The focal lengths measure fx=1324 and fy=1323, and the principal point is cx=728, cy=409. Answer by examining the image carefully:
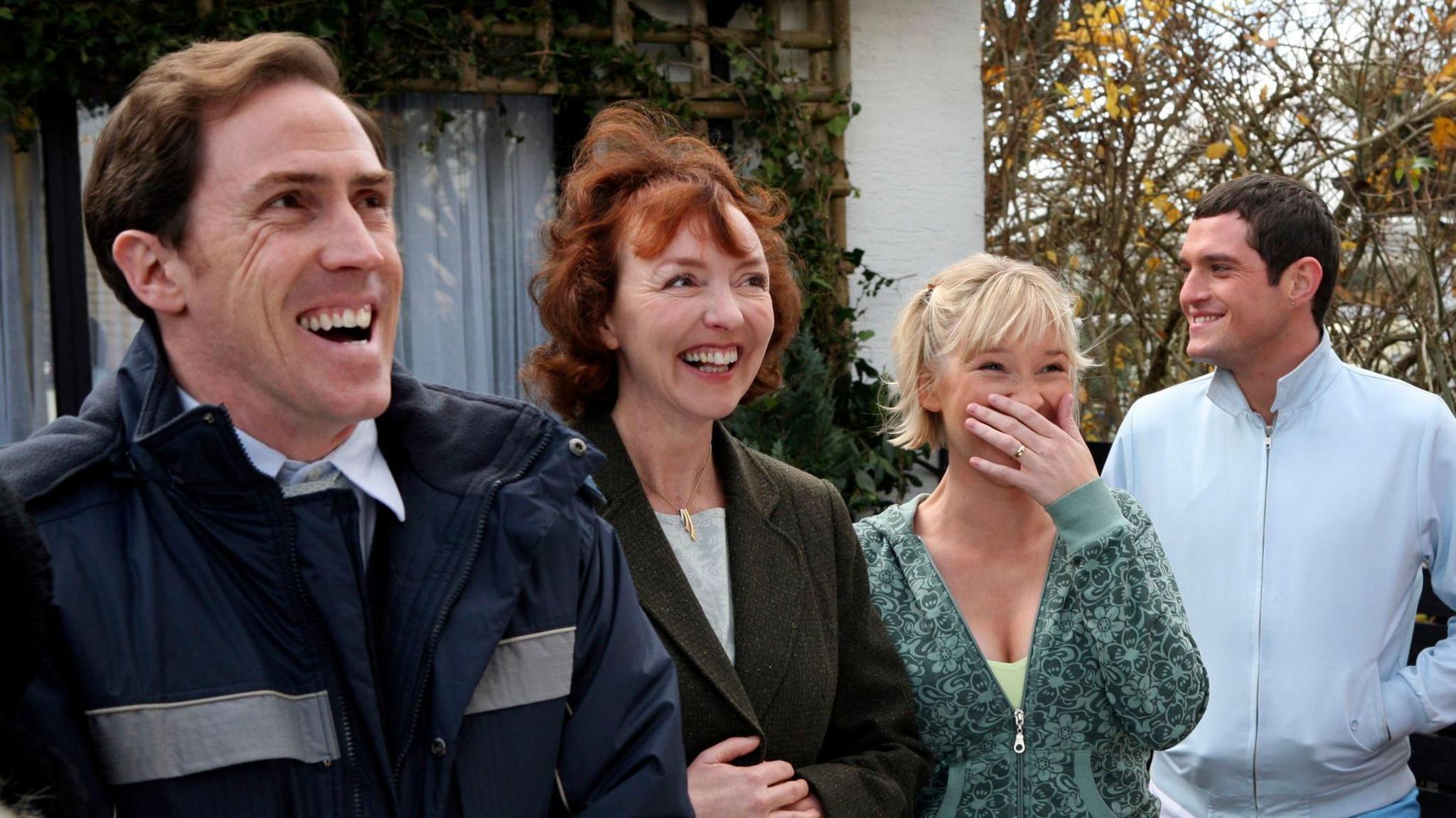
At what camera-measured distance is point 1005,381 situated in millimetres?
2693

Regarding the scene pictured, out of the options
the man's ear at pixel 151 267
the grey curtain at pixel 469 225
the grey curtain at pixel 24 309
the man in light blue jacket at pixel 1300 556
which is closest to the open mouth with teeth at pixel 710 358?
the man's ear at pixel 151 267

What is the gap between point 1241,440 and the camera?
3.63m

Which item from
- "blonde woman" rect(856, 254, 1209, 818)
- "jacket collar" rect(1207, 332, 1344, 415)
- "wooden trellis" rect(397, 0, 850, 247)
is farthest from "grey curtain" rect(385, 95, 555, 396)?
"blonde woman" rect(856, 254, 1209, 818)

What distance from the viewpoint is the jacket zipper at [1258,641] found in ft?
10.9

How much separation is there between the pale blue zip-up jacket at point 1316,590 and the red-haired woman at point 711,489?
1.35 metres

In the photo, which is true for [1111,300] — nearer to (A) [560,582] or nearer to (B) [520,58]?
(B) [520,58]

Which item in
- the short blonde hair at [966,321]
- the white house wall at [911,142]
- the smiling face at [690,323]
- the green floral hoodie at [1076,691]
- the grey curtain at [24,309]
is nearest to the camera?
the smiling face at [690,323]

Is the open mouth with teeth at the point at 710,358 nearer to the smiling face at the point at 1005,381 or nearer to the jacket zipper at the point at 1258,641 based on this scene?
the smiling face at the point at 1005,381

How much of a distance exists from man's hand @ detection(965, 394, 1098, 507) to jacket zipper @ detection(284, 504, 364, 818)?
1422 mm

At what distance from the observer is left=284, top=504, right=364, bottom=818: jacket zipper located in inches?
63.2

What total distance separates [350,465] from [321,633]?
9.8 inches

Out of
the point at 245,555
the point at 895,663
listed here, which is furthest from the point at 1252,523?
the point at 245,555

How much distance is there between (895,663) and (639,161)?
3.49ft

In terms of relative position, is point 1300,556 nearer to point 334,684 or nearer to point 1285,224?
point 1285,224
